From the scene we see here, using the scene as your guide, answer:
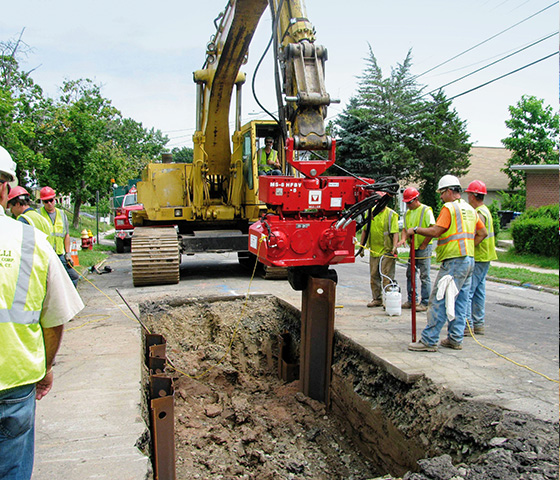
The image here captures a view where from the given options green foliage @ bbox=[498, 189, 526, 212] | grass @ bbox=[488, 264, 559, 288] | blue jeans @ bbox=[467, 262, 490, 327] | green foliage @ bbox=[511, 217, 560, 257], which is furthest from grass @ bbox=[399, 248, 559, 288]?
green foliage @ bbox=[498, 189, 526, 212]

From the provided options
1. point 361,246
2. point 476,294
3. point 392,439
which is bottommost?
point 392,439

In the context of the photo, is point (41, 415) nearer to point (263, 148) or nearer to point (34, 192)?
point (263, 148)

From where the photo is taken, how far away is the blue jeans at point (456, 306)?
5246 mm

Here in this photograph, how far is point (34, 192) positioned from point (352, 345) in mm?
13901

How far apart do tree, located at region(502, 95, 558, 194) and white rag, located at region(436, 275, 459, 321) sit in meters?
26.0

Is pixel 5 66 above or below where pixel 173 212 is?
above

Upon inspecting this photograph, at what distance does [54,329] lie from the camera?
2482 mm

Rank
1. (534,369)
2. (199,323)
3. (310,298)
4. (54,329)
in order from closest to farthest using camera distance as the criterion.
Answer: (54,329)
(534,369)
(310,298)
(199,323)

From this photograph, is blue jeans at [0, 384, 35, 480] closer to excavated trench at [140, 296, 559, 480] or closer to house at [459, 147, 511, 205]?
excavated trench at [140, 296, 559, 480]

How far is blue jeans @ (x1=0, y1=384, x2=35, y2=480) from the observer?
88.1 inches

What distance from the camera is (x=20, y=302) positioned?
225 cm

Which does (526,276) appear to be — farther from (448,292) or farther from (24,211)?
(24,211)

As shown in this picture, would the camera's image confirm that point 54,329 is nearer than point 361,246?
Yes

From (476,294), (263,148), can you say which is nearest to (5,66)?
(263,148)
